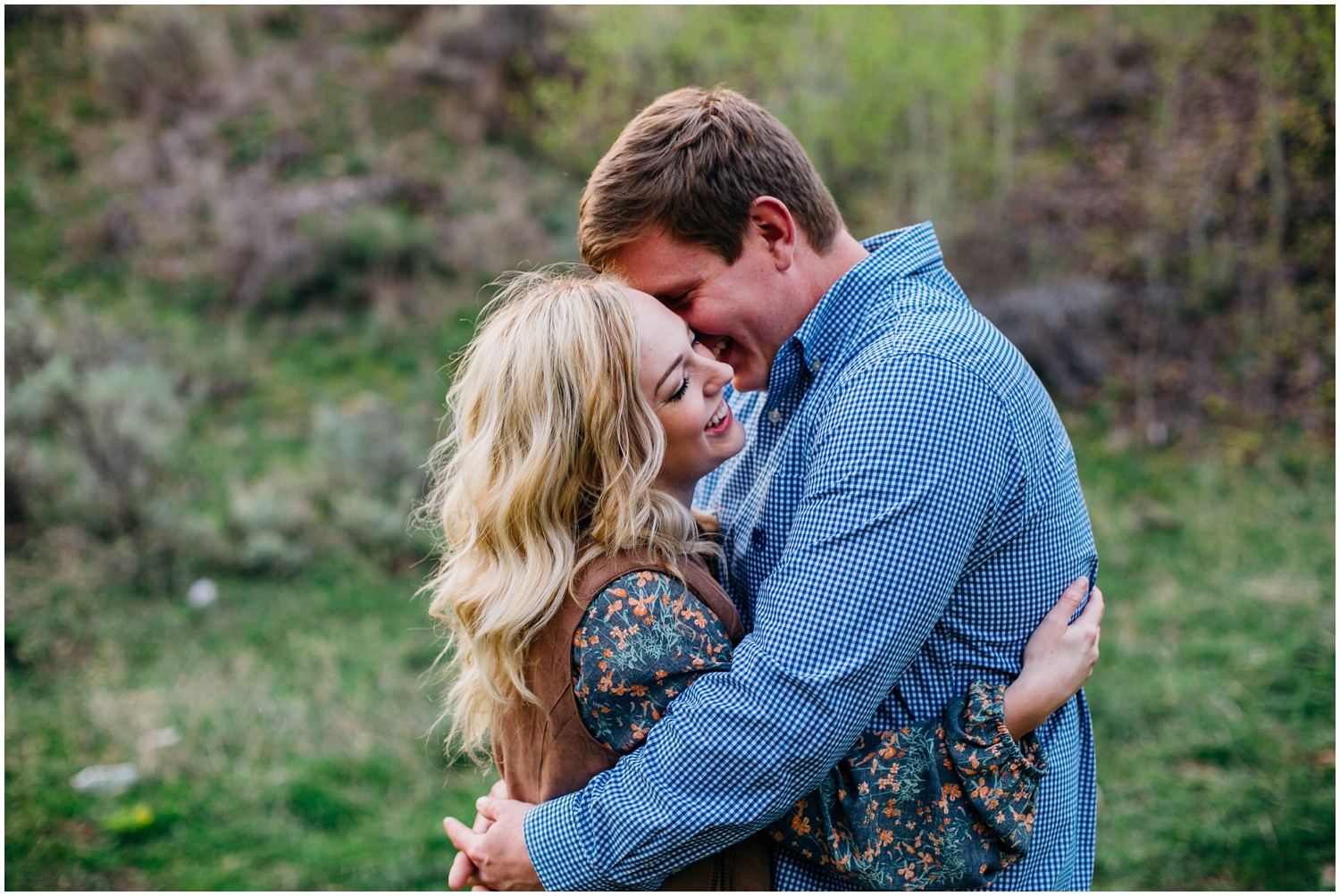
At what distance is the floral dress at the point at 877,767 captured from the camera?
157 centimetres

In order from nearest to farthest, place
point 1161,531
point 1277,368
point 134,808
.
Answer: point 134,808 → point 1161,531 → point 1277,368

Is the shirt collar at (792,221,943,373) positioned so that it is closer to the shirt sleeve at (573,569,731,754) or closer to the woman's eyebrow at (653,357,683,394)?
the woman's eyebrow at (653,357,683,394)

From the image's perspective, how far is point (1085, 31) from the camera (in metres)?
13.4

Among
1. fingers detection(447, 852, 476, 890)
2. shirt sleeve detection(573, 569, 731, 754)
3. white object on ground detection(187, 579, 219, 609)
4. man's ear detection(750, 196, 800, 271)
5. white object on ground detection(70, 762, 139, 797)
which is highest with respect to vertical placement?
man's ear detection(750, 196, 800, 271)

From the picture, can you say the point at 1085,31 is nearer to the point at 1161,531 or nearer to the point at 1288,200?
the point at 1288,200

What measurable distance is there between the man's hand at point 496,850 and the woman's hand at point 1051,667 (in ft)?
2.91

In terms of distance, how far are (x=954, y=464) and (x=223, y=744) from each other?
173 inches

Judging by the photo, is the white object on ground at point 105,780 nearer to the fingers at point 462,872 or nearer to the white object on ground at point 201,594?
the white object on ground at point 201,594

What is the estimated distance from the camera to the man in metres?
1.45

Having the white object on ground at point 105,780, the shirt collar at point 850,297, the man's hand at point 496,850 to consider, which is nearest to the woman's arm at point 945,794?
the man's hand at point 496,850

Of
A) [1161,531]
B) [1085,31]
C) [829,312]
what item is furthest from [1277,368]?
[829,312]

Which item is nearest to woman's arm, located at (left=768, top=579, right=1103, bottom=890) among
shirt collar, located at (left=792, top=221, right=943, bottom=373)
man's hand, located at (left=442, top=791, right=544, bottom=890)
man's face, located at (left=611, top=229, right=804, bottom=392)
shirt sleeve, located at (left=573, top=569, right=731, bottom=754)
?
shirt sleeve, located at (left=573, top=569, right=731, bottom=754)

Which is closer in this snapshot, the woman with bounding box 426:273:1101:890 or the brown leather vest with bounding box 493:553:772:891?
the woman with bounding box 426:273:1101:890

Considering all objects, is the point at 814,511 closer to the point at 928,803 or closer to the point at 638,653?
the point at 638,653
